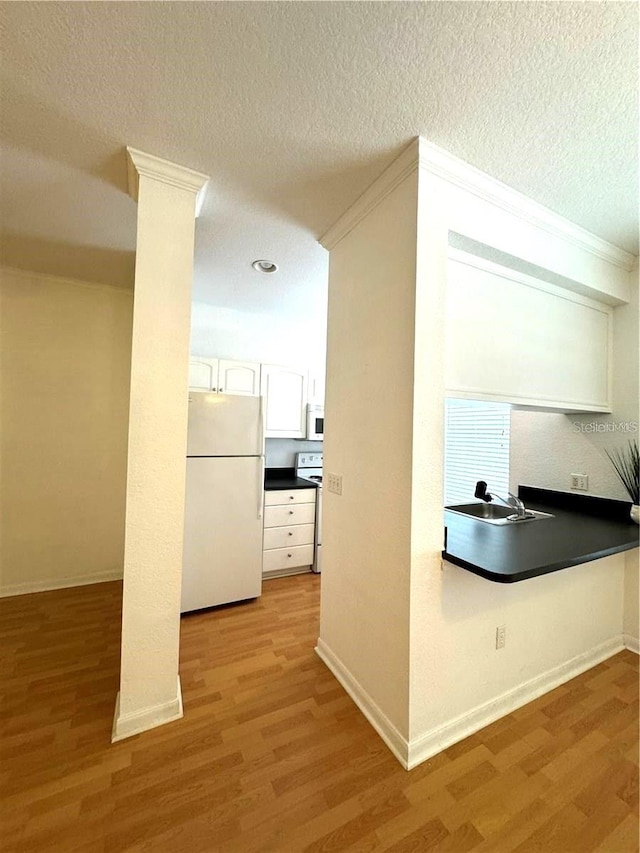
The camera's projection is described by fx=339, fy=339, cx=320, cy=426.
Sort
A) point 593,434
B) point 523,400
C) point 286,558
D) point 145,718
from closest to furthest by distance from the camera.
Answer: point 145,718, point 523,400, point 593,434, point 286,558

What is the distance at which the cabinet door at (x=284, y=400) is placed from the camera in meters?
3.49

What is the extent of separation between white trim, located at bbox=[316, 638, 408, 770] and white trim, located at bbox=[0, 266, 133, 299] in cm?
330

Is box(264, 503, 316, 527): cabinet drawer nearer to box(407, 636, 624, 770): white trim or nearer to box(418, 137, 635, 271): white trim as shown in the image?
box(407, 636, 624, 770): white trim

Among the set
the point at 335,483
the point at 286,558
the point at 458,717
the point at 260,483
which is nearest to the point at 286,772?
the point at 458,717

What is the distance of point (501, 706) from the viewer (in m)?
1.67

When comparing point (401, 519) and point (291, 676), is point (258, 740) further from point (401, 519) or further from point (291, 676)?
point (401, 519)

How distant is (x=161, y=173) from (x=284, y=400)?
223 cm

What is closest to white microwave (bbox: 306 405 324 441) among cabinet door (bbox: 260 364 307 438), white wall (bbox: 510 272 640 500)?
cabinet door (bbox: 260 364 307 438)

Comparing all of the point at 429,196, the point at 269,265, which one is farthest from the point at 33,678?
the point at 429,196

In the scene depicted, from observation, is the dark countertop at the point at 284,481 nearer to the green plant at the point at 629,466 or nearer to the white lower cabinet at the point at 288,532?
the white lower cabinet at the point at 288,532

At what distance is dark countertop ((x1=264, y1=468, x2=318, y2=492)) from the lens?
3.22 m

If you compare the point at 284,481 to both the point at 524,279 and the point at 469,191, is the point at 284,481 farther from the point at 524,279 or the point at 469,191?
the point at 469,191

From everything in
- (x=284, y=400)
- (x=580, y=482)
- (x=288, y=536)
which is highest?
(x=284, y=400)

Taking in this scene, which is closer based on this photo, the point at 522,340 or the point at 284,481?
the point at 522,340
